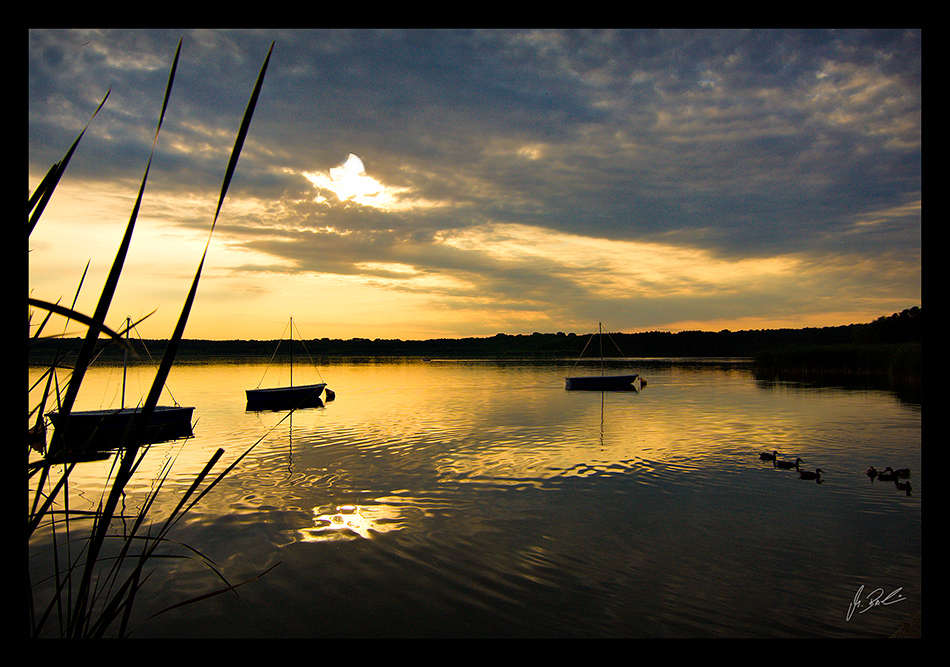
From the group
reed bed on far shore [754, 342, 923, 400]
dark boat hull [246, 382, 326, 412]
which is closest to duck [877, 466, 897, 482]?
reed bed on far shore [754, 342, 923, 400]

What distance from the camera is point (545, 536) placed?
1069 cm

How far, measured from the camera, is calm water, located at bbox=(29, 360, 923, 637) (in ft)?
24.8

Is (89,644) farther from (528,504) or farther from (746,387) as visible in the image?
(746,387)

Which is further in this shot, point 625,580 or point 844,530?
point 844,530

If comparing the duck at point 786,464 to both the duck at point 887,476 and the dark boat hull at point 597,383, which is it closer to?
the duck at point 887,476

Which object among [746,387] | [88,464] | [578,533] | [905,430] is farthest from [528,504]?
[746,387]

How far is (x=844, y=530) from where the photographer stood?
36.0 feet
